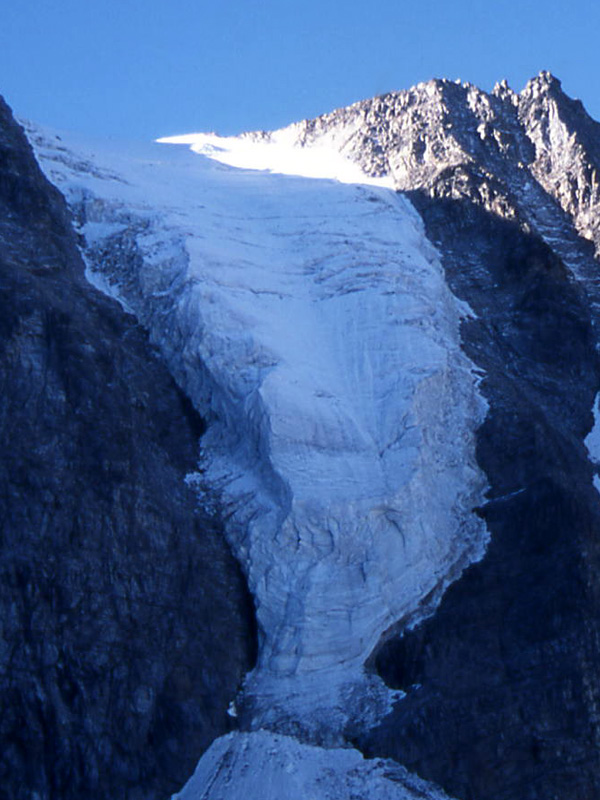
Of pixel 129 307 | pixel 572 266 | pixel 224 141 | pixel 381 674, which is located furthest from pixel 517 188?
pixel 381 674

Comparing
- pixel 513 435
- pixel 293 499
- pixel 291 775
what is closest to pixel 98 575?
pixel 293 499

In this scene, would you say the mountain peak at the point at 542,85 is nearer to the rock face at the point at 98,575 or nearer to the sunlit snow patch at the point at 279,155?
the sunlit snow patch at the point at 279,155

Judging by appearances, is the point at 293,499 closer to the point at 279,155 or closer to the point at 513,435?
the point at 513,435

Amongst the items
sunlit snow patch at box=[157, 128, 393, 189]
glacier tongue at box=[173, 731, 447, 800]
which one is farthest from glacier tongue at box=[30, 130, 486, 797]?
sunlit snow patch at box=[157, 128, 393, 189]

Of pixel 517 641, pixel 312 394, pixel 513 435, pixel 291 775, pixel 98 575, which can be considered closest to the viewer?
pixel 291 775

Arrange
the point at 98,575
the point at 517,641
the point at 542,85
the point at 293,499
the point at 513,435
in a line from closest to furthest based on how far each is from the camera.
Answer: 1. the point at 98,575
2. the point at 517,641
3. the point at 293,499
4. the point at 513,435
5. the point at 542,85

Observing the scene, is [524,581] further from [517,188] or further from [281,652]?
[517,188]

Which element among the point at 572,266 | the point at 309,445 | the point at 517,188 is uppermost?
the point at 517,188
